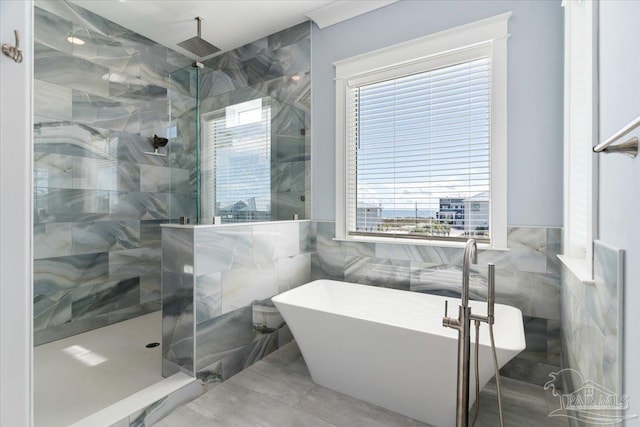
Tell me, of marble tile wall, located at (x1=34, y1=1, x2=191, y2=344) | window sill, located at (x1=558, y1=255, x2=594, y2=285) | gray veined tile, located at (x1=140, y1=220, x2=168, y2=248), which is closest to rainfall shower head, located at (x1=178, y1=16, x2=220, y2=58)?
marble tile wall, located at (x1=34, y1=1, x2=191, y2=344)

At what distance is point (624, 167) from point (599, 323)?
548mm

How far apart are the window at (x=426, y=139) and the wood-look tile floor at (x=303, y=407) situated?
0.97 meters

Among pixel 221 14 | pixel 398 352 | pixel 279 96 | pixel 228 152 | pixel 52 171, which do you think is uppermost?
pixel 221 14

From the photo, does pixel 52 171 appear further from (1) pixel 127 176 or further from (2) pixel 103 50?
(2) pixel 103 50

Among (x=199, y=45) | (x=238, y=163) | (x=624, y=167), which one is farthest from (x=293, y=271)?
(x=199, y=45)

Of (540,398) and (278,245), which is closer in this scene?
(540,398)

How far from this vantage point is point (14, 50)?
107 centimetres

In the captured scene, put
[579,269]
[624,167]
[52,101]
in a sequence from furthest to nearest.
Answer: [52,101], [579,269], [624,167]

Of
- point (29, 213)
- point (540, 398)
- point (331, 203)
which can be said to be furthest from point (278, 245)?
point (540, 398)

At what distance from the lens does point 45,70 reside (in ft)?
8.41

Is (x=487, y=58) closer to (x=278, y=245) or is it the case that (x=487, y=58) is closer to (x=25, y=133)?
(x=278, y=245)

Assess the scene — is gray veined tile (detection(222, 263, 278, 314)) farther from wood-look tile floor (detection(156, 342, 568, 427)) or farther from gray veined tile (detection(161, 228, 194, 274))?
wood-look tile floor (detection(156, 342, 568, 427))

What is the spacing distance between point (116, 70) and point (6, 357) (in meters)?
2.90

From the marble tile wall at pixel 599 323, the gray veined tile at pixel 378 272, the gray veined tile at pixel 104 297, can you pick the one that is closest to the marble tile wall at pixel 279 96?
the gray veined tile at pixel 378 272
